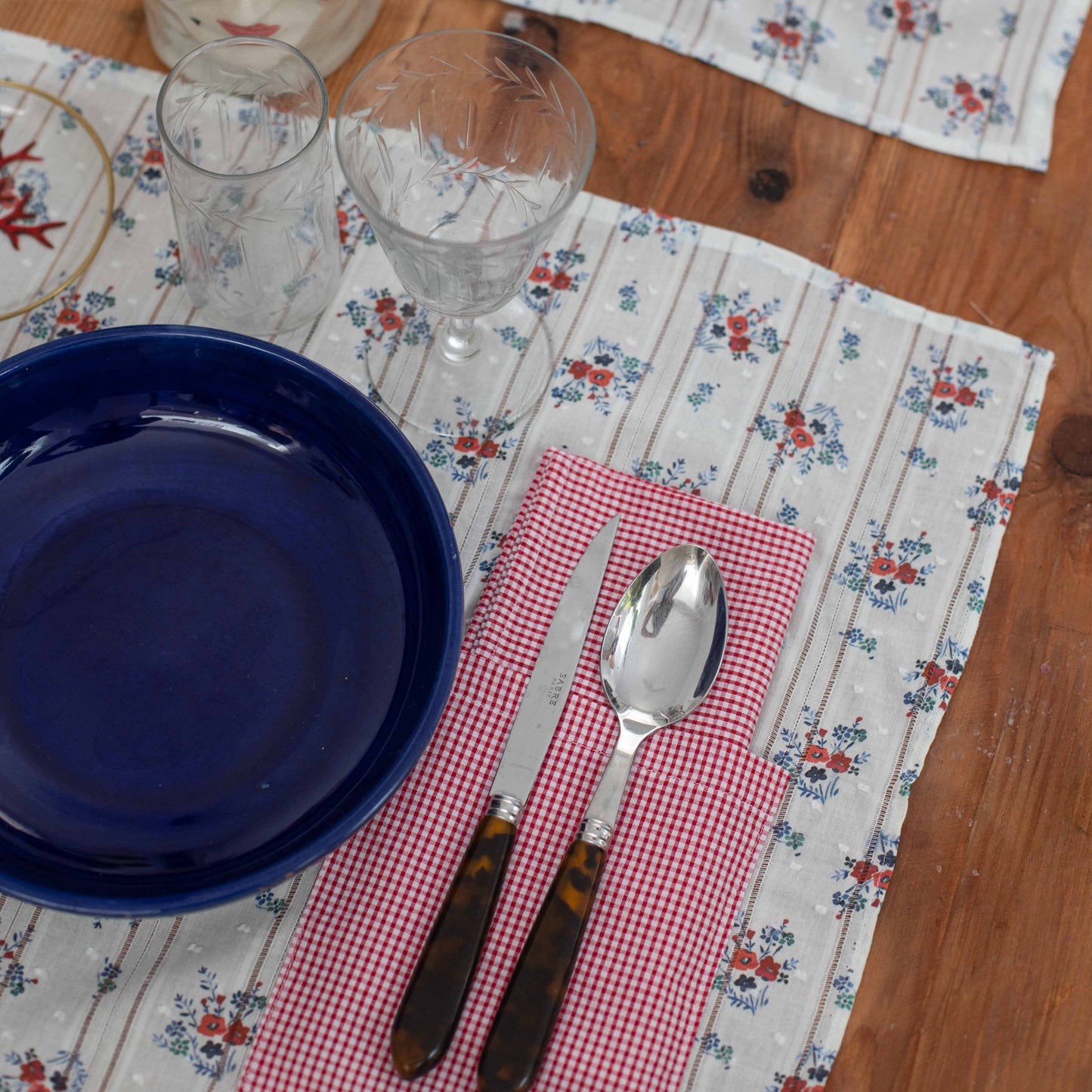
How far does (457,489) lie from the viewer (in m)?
0.77

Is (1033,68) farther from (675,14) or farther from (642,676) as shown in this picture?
(642,676)

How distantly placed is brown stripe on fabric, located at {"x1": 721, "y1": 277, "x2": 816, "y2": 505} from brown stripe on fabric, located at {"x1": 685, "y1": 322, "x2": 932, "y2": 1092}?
8 centimetres

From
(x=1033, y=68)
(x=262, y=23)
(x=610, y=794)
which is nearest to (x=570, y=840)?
(x=610, y=794)

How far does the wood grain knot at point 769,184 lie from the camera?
34.4 inches

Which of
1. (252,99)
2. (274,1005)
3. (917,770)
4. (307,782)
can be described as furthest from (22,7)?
(917,770)

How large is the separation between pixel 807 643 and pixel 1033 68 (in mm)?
555

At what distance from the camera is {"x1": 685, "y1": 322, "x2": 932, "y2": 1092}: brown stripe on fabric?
66cm

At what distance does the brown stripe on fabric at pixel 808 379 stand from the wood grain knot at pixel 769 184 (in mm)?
105

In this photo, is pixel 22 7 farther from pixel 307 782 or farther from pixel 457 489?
pixel 307 782

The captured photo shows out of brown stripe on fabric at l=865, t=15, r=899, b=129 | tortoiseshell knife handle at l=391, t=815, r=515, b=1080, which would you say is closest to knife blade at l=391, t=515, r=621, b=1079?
tortoiseshell knife handle at l=391, t=815, r=515, b=1080

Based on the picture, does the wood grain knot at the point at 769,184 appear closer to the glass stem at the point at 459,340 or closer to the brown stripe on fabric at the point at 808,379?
the brown stripe on fabric at the point at 808,379

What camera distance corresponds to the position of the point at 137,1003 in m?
0.65

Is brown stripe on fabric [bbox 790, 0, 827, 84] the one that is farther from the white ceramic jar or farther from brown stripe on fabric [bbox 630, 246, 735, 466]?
the white ceramic jar

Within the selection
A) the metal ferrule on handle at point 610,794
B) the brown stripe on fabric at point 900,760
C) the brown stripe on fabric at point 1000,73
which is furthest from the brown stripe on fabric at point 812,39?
the metal ferrule on handle at point 610,794
